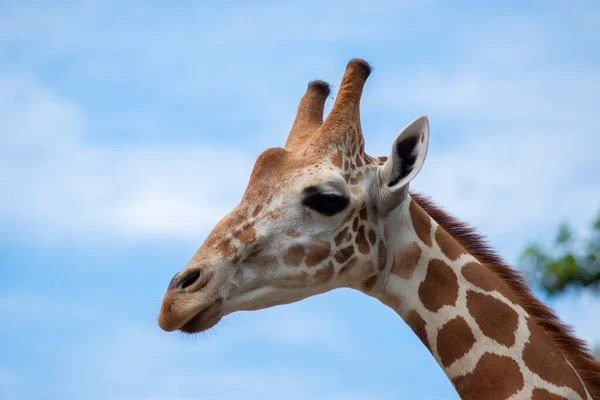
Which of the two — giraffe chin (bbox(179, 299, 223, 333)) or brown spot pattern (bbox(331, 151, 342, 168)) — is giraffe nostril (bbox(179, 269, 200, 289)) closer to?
giraffe chin (bbox(179, 299, 223, 333))

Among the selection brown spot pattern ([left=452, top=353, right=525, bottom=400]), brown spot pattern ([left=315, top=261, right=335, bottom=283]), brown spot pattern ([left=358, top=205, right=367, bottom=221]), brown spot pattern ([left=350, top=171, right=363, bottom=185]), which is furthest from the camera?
brown spot pattern ([left=350, top=171, right=363, bottom=185])

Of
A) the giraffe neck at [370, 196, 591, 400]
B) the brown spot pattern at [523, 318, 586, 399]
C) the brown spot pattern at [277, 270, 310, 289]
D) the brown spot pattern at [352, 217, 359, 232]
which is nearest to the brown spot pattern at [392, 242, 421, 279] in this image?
the giraffe neck at [370, 196, 591, 400]

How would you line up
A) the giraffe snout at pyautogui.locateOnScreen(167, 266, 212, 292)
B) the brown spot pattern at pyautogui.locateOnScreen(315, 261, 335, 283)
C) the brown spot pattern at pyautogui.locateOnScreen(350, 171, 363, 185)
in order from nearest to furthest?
the giraffe snout at pyautogui.locateOnScreen(167, 266, 212, 292), the brown spot pattern at pyautogui.locateOnScreen(315, 261, 335, 283), the brown spot pattern at pyautogui.locateOnScreen(350, 171, 363, 185)

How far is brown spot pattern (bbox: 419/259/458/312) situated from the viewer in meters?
7.00

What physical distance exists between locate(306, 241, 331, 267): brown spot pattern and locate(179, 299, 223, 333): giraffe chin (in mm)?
792

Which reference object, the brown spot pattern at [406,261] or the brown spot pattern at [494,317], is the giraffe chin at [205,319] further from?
the brown spot pattern at [494,317]

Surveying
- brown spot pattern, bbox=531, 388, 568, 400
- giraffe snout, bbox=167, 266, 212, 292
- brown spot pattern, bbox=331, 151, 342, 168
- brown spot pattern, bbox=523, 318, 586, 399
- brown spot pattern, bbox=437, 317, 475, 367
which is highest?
brown spot pattern, bbox=331, 151, 342, 168

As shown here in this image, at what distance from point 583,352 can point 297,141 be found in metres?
3.00

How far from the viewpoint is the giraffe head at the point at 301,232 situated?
21.4 ft

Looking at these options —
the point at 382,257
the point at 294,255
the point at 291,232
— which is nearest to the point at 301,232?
the point at 291,232

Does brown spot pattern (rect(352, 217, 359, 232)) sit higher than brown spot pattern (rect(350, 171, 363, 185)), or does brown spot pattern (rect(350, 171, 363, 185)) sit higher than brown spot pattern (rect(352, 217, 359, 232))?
brown spot pattern (rect(350, 171, 363, 185))

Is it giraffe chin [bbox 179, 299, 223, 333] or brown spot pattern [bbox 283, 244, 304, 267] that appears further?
brown spot pattern [bbox 283, 244, 304, 267]

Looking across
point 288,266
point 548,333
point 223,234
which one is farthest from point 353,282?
point 548,333

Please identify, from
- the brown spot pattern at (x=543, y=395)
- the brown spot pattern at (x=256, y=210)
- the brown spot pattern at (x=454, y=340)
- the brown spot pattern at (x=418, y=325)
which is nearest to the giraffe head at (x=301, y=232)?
the brown spot pattern at (x=256, y=210)
